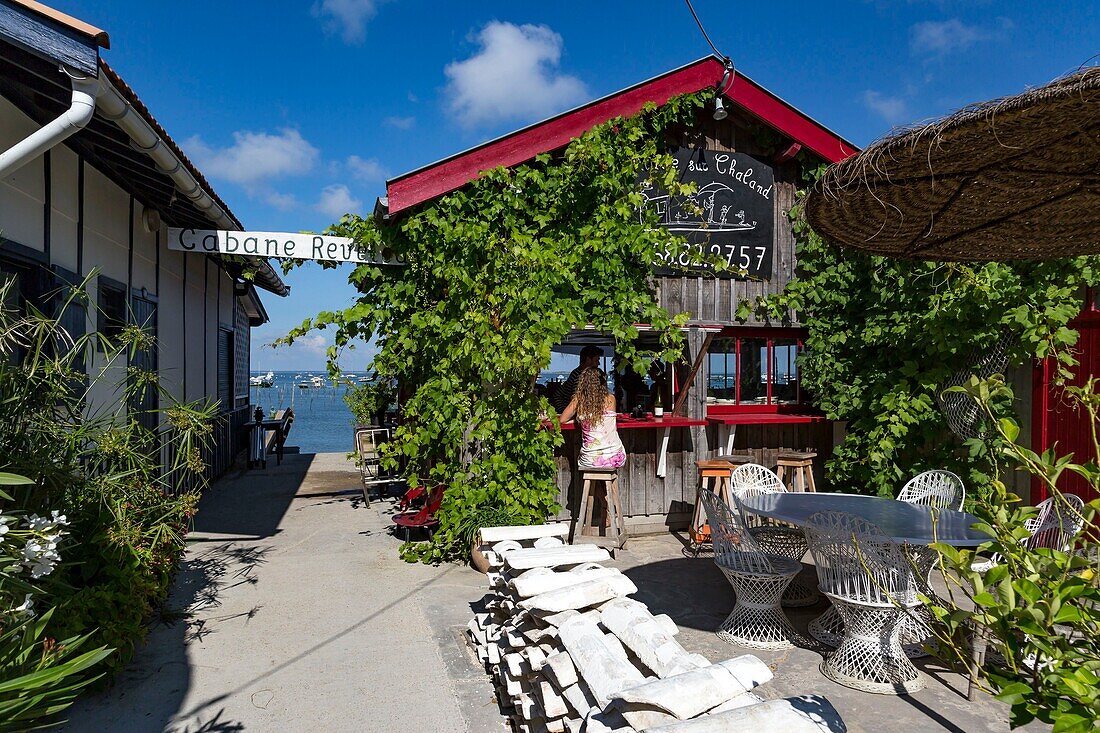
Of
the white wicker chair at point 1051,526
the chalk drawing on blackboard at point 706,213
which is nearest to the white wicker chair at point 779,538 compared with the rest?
the white wicker chair at point 1051,526

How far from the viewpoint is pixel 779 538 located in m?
→ 5.41

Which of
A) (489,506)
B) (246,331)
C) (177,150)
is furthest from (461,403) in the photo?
(246,331)

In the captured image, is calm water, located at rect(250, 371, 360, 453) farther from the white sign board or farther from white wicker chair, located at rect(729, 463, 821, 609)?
white wicker chair, located at rect(729, 463, 821, 609)

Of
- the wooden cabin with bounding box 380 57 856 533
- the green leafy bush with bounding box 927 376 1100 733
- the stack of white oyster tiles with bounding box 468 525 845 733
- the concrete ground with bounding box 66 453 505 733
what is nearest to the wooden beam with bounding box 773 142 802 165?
the wooden cabin with bounding box 380 57 856 533

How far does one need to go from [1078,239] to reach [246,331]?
1616 centimetres

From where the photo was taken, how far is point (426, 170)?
6.43m

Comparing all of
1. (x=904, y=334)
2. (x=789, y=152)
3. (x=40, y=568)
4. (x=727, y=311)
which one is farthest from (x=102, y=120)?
(x=904, y=334)

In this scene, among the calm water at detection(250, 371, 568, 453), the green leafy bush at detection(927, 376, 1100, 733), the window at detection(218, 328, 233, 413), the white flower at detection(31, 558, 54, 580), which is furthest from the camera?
the calm water at detection(250, 371, 568, 453)

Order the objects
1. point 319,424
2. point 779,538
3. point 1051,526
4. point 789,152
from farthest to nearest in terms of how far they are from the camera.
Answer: point 319,424 < point 789,152 < point 779,538 < point 1051,526

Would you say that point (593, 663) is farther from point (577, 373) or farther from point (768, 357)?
point (768, 357)

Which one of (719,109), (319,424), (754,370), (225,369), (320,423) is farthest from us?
(320,423)

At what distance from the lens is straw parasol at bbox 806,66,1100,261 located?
7.14ft

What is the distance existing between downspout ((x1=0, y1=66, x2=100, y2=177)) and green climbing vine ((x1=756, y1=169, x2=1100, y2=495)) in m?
5.16

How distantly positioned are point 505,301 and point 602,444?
1.64 m
